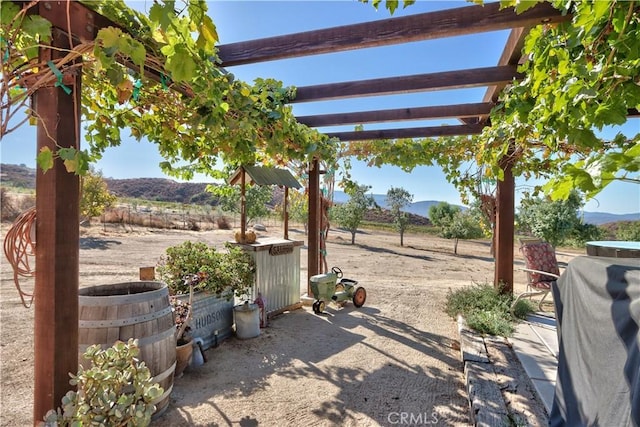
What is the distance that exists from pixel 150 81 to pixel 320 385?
272 centimetres

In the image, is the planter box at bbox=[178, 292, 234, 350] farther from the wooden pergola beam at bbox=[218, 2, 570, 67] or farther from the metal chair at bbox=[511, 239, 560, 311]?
the metal chair at bbox=[511, 239, 560, 311]

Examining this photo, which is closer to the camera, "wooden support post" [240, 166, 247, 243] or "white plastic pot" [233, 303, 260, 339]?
"white plastic pot" [233, 303, 260, 339]

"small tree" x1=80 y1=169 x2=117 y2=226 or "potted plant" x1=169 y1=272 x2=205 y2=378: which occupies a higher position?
"small tree" x1=80 y1=169 x2=117 y2=226

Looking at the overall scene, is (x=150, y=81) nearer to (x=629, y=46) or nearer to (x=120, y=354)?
(x=120, y=354)

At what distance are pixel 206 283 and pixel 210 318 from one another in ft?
1.42

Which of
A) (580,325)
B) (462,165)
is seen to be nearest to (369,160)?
(462,165)

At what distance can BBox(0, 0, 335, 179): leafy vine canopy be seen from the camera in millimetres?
1337

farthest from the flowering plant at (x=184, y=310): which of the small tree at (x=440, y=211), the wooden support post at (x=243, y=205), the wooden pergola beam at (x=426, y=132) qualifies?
the small tree at (x=440, y=211)

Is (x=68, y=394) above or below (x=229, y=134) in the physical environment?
below

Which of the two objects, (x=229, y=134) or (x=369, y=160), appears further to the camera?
(x=369, y=160)

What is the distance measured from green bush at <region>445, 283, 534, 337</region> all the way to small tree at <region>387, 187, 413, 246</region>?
12939 millimetres

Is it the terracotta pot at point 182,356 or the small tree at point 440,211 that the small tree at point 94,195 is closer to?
the terracotta pot at point 182,356

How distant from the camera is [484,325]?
365 cm

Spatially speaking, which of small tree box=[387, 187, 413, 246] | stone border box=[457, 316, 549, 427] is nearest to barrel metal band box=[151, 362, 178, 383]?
stone border box=[457, 316, 549, 427]
